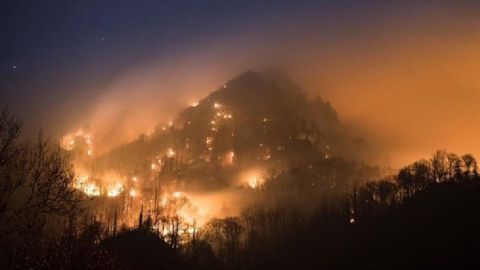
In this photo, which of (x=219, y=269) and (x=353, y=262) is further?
(x=219, y=269)

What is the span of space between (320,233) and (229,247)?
42698 millimetres

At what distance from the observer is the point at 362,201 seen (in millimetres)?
197250

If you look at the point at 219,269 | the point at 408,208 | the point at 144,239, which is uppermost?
the point at 408,208

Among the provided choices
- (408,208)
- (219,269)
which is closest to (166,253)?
(219,269)

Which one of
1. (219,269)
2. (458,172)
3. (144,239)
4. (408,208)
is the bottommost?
(219,269)

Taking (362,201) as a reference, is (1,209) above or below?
below

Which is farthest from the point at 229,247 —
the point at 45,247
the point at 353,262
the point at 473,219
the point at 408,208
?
the point at 45,247

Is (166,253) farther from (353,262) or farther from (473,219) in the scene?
(473,219)

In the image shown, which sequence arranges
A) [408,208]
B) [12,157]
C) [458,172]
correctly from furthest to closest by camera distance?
1. [458,172]
2. [408,208]
3. [12,157]

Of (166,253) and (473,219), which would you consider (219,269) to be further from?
(473,219)

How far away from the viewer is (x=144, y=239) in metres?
152

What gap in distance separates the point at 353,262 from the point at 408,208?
1451 inches

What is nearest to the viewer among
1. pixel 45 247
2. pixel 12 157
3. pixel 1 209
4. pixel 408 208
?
pixel 1 209

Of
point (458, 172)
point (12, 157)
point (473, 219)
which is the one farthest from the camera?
point (458, 172)
